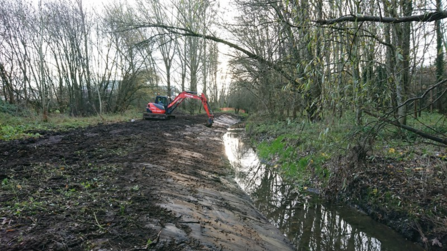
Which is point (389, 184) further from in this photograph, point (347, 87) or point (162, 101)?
point (162, 101)

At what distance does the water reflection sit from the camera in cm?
391

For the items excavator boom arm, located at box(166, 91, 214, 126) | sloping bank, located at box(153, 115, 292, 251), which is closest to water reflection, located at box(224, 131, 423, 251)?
sloping bank, located at box(153, 115, 292, 251)

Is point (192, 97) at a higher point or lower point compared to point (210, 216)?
higher

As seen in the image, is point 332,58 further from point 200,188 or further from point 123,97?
point 123,97

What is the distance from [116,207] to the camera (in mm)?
3340

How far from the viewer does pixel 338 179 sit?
5.27 metres

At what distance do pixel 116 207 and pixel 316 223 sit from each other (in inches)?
136

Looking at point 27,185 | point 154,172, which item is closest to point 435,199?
point 154,172

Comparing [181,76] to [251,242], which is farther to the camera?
[181,76]

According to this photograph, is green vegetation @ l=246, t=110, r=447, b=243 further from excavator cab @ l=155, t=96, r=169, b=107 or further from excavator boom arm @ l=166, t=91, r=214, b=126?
excavator cab @ l=155, t=96, r=169, b=107

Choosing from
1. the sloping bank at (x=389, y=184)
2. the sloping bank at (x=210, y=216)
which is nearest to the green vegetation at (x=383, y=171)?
the sloping bank at (x=389, y=184)

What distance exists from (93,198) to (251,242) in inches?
90.1

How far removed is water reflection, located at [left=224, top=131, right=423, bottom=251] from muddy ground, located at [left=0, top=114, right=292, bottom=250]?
38cm

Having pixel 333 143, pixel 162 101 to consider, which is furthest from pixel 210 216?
pixel 162 101
